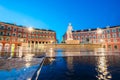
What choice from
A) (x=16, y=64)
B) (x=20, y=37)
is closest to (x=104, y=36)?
(x=20, y=37)

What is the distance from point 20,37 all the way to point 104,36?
54131 mm

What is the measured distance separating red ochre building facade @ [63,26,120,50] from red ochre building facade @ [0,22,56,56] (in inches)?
882

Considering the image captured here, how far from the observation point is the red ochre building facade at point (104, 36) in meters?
65.8

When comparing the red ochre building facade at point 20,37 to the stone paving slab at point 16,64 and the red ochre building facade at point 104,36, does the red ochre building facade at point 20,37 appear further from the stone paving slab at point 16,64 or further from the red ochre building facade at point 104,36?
the stone paving slab at point 16,64

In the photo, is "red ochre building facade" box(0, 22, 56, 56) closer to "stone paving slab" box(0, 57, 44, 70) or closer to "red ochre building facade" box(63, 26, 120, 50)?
"red ochre building facade" box(63, 26, 120, 50)

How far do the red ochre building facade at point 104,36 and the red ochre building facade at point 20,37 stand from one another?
73.5 ft

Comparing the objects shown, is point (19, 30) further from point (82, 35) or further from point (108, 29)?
point (108, 29)

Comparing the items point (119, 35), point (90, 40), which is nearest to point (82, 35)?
point (90, 40)

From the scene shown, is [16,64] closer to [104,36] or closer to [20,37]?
[20,37]

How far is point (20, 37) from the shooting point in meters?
64.2

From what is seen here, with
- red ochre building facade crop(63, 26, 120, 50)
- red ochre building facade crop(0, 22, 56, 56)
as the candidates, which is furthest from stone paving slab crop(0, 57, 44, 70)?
red ochre building facade crop(63, 26, 120, 50)

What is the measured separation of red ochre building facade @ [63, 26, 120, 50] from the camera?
216ft

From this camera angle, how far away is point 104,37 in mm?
70750

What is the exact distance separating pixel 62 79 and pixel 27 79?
5.83 ft
